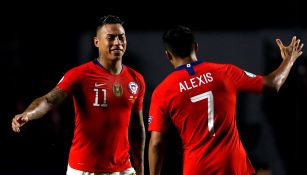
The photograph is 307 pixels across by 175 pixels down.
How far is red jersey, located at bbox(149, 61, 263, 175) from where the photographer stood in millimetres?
3861

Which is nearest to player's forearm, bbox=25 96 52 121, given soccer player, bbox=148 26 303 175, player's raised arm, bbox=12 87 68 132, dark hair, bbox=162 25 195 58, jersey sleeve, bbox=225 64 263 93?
player's raised arm, bbox=12 87 68 132

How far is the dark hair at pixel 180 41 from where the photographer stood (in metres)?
3.90

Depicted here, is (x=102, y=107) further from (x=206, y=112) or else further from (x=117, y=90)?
(x=206, y=112)

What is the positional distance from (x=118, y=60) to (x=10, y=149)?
3.54 metres

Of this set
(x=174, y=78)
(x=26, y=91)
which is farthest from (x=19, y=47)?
(x=174, y=78)

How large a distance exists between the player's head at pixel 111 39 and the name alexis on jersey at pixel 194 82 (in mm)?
1070

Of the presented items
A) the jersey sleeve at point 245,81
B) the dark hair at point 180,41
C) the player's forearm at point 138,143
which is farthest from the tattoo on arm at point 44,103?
the jersey sleeve at point 245,81

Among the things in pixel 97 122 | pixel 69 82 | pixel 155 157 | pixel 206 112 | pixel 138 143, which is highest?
pixel 69 82

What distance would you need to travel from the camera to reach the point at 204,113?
3.86 m

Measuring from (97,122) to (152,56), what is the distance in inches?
224

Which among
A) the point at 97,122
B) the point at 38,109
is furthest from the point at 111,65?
the point at 38,109

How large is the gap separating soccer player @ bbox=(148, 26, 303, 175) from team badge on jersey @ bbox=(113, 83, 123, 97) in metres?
0.83

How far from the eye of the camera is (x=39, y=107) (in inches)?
169

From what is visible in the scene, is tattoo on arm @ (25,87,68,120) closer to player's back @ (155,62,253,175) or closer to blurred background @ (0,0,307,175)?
player's back @ (155,62,253,175)
